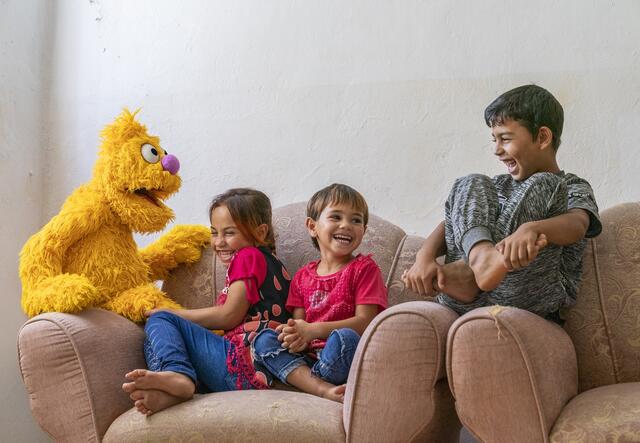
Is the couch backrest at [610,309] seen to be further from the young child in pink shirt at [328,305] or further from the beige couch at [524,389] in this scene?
the young child in pink shirt at [328,305]

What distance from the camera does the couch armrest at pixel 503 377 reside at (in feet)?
5.02

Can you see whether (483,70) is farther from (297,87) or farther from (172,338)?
(172,338)

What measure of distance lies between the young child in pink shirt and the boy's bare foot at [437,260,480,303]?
29 cm

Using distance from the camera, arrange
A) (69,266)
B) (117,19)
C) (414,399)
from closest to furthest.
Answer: (414,399) → (69,266) → (117,19)

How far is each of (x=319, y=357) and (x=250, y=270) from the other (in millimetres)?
394

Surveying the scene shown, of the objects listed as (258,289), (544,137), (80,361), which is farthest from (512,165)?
(80,361)

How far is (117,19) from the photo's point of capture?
10.1ft

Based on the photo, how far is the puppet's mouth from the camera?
2.33 m

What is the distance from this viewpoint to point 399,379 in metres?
1.63

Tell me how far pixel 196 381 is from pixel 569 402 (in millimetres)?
926

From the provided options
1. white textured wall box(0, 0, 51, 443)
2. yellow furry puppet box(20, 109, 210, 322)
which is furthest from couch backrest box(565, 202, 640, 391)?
white textured wall box(0, 0, 51, 443)

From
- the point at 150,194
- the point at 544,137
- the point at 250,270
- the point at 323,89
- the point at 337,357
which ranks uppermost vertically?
the point at 323,89

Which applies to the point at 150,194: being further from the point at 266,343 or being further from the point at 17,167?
the point at 17,167

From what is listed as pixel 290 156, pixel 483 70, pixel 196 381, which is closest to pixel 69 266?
pixel 196 381
